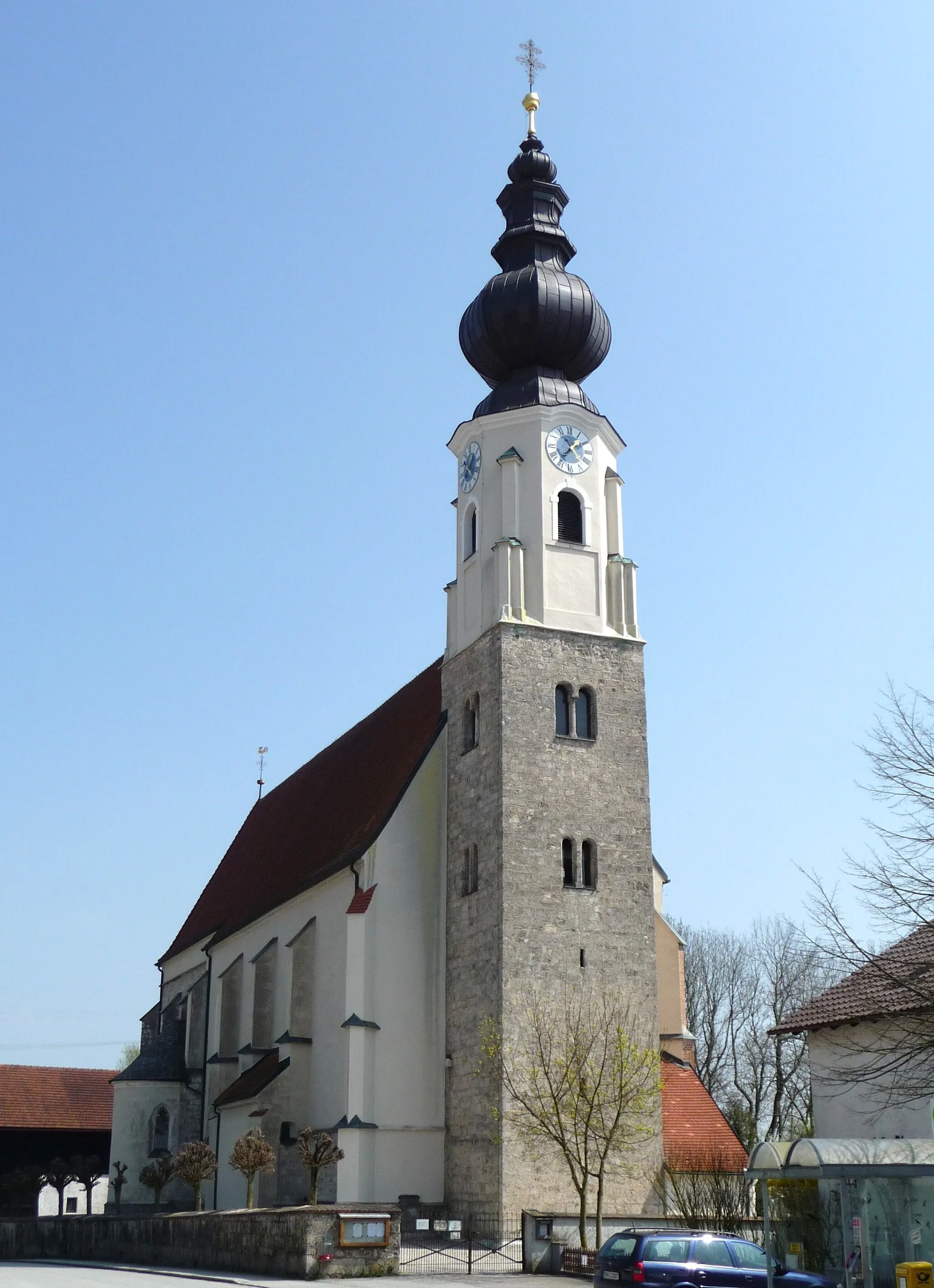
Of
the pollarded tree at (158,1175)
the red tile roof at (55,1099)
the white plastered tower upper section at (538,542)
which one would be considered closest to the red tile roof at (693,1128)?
the white plastered tower upper section at (538,542)

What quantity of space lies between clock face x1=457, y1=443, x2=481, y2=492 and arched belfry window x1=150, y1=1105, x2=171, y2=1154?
19730 millimetres

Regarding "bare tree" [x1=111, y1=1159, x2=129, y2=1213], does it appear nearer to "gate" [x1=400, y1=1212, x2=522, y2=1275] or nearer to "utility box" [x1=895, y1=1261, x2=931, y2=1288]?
"gate" [x1=400, y1=1212, x2=522, y2=1275]

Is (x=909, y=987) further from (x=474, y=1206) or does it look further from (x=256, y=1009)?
(x=256, y=1009)

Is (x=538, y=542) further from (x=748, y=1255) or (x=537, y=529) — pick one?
(x=748, y=1255)

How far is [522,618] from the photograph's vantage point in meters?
31.0

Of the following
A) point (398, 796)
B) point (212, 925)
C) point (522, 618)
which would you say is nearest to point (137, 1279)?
point (398, 796)

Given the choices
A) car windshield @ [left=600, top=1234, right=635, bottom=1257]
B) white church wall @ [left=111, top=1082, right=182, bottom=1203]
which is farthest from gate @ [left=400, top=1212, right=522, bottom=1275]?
white church wall @ [left=111, top=1082, right=182, bottom=1203]

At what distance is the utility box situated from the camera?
51.1 feet

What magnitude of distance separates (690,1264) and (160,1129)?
25096 millimetres

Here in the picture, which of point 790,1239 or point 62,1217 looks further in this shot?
point 62,1217

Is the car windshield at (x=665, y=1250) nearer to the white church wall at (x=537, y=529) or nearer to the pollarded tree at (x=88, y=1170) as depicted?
the white church wall at (x=537, y=529)

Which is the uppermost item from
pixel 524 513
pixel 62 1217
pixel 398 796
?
pixel 524 513

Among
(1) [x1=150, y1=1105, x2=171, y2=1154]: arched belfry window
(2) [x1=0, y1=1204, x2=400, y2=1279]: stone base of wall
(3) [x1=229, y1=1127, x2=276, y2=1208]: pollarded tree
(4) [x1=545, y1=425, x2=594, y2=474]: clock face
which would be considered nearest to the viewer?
(2) [x1=0, y1=1204, x2=400, y2=1279]: stone base of wall

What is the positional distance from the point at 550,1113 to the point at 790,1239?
749 centimetres
